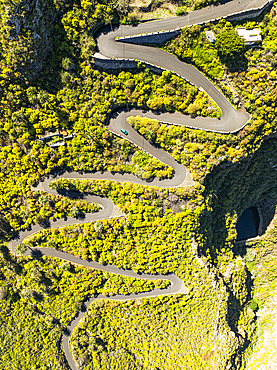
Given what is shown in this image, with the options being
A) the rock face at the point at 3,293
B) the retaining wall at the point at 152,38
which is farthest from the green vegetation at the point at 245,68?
the rock face at the point at 3,293

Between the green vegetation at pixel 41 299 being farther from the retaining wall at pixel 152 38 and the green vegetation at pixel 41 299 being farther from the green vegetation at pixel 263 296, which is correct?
the retaining wall at pixel 152 38

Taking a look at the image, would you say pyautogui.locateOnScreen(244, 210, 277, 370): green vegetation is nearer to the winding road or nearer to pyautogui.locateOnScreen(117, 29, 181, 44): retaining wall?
the winding road

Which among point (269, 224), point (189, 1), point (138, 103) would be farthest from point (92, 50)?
point (269, 224)

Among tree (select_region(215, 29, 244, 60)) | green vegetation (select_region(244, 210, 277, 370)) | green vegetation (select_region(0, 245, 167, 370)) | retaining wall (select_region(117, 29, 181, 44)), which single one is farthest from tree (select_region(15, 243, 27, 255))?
green vegetation (select_region(244, 210, 277, 370))

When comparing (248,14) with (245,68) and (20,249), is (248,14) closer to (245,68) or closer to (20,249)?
(245,68)

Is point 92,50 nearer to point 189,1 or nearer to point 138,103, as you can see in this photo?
point 138,103

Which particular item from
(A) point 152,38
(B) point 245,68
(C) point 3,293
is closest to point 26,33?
(A) point 152,38
